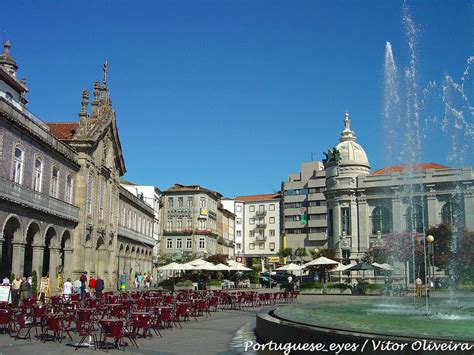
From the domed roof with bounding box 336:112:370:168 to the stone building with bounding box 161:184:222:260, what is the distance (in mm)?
26939

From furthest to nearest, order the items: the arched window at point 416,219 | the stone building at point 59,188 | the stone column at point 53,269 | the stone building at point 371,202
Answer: the stone building at point 371,202 → the arched window at point 416,219 → the stone column at point 53,269 → the stone building at point 59,188

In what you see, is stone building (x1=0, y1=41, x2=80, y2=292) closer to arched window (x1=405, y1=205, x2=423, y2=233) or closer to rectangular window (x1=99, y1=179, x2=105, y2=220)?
rectangular window (x1=99, y1=179, x2=105, y2=220)

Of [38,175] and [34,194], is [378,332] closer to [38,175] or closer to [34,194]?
[34,194]

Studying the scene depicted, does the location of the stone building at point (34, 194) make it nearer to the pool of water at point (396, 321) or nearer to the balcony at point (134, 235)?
the balcony at point (134, 235)

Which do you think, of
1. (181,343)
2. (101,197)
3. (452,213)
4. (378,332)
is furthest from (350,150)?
(378,332)

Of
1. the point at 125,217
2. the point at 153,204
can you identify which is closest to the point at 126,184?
the point at 153,204

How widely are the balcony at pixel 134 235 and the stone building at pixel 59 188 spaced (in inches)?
71.0

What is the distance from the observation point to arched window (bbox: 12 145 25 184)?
29.2 m

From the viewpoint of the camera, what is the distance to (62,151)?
3622cm

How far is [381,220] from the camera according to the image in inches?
2987

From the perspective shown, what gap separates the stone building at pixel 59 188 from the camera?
1136 inches

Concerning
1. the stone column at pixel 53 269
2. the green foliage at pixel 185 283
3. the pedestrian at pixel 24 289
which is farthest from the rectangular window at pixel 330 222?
the pedestrian at pixel 24 289

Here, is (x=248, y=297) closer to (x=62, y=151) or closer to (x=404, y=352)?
(x=62, y=151)

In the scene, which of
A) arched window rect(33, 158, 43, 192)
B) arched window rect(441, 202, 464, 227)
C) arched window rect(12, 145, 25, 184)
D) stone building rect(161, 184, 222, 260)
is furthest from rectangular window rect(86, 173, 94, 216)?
stone building rect(161, 184, 222, 260)
